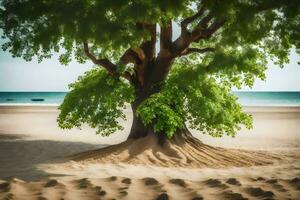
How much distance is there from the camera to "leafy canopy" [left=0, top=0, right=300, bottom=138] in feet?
28.1

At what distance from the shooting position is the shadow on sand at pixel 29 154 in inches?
345

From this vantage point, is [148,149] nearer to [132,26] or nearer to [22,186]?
[132,26]

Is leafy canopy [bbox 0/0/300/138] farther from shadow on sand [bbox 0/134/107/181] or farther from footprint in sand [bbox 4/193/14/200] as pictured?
footprint in sand [bbox 4/193/14/200]

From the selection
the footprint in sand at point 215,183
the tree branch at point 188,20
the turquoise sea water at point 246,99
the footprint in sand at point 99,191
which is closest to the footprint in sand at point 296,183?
the footprint in sand at point 215,183

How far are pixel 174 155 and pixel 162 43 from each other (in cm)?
355

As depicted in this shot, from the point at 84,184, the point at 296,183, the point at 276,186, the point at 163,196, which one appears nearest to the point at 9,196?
the point at 84,184

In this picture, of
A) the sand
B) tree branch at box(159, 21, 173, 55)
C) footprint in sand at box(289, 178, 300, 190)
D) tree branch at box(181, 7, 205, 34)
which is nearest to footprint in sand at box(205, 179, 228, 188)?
the sand

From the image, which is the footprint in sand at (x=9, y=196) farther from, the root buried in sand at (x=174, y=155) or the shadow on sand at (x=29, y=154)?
the root buried in sand at (x=174, y=155)

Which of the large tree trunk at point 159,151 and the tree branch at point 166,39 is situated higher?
the tree branch at point 166,39

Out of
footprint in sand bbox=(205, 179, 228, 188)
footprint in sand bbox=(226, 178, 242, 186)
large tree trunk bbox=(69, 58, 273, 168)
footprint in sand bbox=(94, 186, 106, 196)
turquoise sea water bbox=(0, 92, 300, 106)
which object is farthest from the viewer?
turquoise sea water bbox=(0, 92, 300, 106)

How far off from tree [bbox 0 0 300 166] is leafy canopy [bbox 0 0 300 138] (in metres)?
0.02

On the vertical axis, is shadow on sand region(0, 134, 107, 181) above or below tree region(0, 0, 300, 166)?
below

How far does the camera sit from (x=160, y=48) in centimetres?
1217

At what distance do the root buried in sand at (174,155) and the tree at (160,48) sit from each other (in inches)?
10.9
